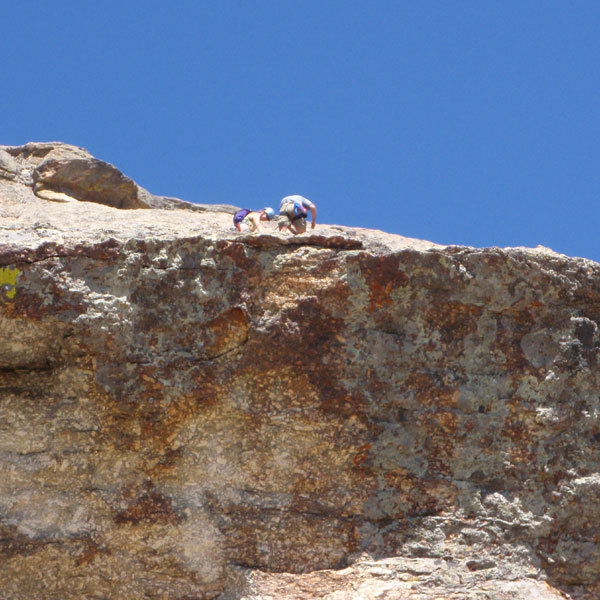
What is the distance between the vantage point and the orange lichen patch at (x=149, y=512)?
6.00 m

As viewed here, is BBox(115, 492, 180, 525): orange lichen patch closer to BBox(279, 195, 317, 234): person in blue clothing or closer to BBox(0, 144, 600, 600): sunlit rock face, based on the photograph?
BBox(0, 144, 600, 600): sunlit rock face

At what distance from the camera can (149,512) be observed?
601cm

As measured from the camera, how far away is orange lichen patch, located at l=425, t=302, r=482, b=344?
625cm

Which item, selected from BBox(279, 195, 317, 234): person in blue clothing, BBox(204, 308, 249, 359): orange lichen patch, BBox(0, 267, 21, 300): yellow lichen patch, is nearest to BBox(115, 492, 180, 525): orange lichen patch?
BBox(204, 308, 249, 359): orange lichen patch

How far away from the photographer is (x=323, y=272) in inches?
246

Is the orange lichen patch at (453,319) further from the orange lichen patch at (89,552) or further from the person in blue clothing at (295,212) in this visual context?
the person in blue clothing at (295,212)

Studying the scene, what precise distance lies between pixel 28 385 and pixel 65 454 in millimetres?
515

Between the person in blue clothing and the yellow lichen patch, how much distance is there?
3.69m

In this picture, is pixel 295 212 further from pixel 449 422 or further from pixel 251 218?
pixel 449 422

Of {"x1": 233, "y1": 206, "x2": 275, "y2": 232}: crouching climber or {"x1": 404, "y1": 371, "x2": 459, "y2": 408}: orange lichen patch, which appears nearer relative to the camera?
{"x1": 404, "y1": 371, "x2": 459, "y2": 408}: orange lichen patch

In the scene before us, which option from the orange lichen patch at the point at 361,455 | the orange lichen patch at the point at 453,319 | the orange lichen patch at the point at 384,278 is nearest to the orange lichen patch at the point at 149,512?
the orange lichen patch at the point at 361,455

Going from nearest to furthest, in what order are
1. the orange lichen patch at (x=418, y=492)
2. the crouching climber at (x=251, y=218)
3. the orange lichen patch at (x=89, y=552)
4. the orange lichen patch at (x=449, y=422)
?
the orange lichen patch at (x=89, y=552)
the orange lichen patch at (x=418, y=492)
the orange lichen patch at (x=449, y=422)
the crouching climber at (x=251, y=218)

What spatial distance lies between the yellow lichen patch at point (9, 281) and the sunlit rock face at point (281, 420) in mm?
19

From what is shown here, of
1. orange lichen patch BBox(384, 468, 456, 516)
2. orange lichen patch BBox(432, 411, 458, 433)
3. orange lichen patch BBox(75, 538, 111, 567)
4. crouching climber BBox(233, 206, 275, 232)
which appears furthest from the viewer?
crouching climber BBox(233, 206, 275, 232)
